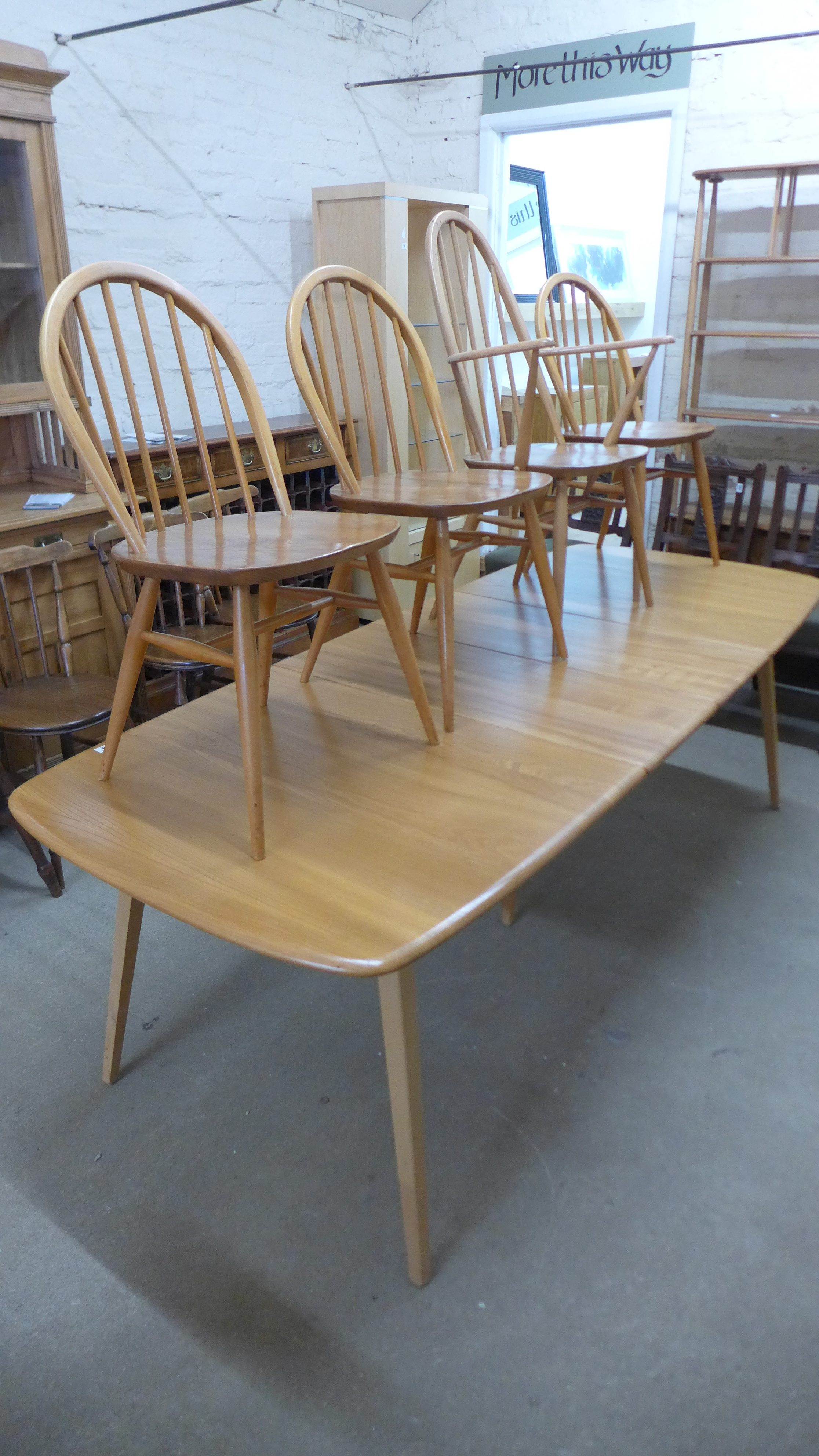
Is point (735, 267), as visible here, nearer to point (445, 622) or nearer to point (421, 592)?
point (421, 592)

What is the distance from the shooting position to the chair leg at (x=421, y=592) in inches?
69.6

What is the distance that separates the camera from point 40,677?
2.21 meters

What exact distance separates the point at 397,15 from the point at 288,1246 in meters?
4.35

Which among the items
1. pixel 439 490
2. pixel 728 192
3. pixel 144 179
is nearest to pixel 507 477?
pixel 439 490

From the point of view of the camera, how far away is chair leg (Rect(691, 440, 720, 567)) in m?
2.20

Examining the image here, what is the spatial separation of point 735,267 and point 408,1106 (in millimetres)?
3435

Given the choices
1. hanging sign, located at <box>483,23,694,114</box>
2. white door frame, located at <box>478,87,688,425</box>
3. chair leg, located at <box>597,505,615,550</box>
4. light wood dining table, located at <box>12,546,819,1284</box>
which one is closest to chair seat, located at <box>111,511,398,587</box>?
light wood dining table, located at <box>12,546,819,1284</box>

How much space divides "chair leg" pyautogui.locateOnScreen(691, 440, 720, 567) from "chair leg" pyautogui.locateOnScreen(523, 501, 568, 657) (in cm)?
74

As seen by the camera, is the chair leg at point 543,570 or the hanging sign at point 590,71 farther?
the hanging sign at point 590,71

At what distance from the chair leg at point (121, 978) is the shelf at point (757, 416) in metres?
2.74

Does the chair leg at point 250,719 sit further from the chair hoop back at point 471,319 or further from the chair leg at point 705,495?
the chair leg at point 705,495

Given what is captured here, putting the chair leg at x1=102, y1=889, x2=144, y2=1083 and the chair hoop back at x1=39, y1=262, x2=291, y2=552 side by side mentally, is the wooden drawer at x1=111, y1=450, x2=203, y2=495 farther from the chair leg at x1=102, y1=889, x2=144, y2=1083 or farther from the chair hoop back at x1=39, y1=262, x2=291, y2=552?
the chair leg at x1=102, y1=889, x2=144, y2=1083

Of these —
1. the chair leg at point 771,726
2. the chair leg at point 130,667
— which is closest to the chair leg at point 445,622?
the chair leg at point 130,667

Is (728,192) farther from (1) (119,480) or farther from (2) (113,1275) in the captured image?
(2) (113,1275)
